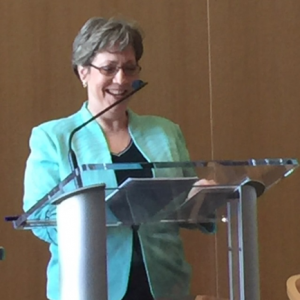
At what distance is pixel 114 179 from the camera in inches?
36.0

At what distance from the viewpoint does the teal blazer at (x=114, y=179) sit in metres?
1.04

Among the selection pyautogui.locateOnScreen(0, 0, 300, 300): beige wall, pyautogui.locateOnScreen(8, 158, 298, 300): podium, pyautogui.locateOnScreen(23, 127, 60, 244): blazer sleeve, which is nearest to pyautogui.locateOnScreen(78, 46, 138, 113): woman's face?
pyautogui.locateOnScreen(23, 127, 60, 244): blazer sleeve

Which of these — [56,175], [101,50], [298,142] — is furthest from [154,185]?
[298,142]

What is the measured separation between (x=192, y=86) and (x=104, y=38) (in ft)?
3.94

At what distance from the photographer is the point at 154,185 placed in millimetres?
916

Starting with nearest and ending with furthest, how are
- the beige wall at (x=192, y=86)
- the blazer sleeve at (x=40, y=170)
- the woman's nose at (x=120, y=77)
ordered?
the blazer sleeve at (x=40, y=170) < the woman's nose at (x=120, y=77) < the beige wall at (x=192, y=86)

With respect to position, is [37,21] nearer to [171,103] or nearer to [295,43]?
[171,103]

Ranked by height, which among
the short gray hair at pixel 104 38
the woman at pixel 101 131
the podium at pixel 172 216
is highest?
the short gray hair at pixel 104 38

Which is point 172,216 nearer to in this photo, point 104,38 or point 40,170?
point 40,170

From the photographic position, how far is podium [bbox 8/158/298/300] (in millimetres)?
876

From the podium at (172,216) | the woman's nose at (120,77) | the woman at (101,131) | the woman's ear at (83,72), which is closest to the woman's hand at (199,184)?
the podium at (172,216)

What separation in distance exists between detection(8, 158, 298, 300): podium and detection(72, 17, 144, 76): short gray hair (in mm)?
620

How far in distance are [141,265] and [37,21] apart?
1.75 meters

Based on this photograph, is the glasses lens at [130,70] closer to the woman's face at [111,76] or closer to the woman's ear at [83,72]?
the woman's face at [111,76]
